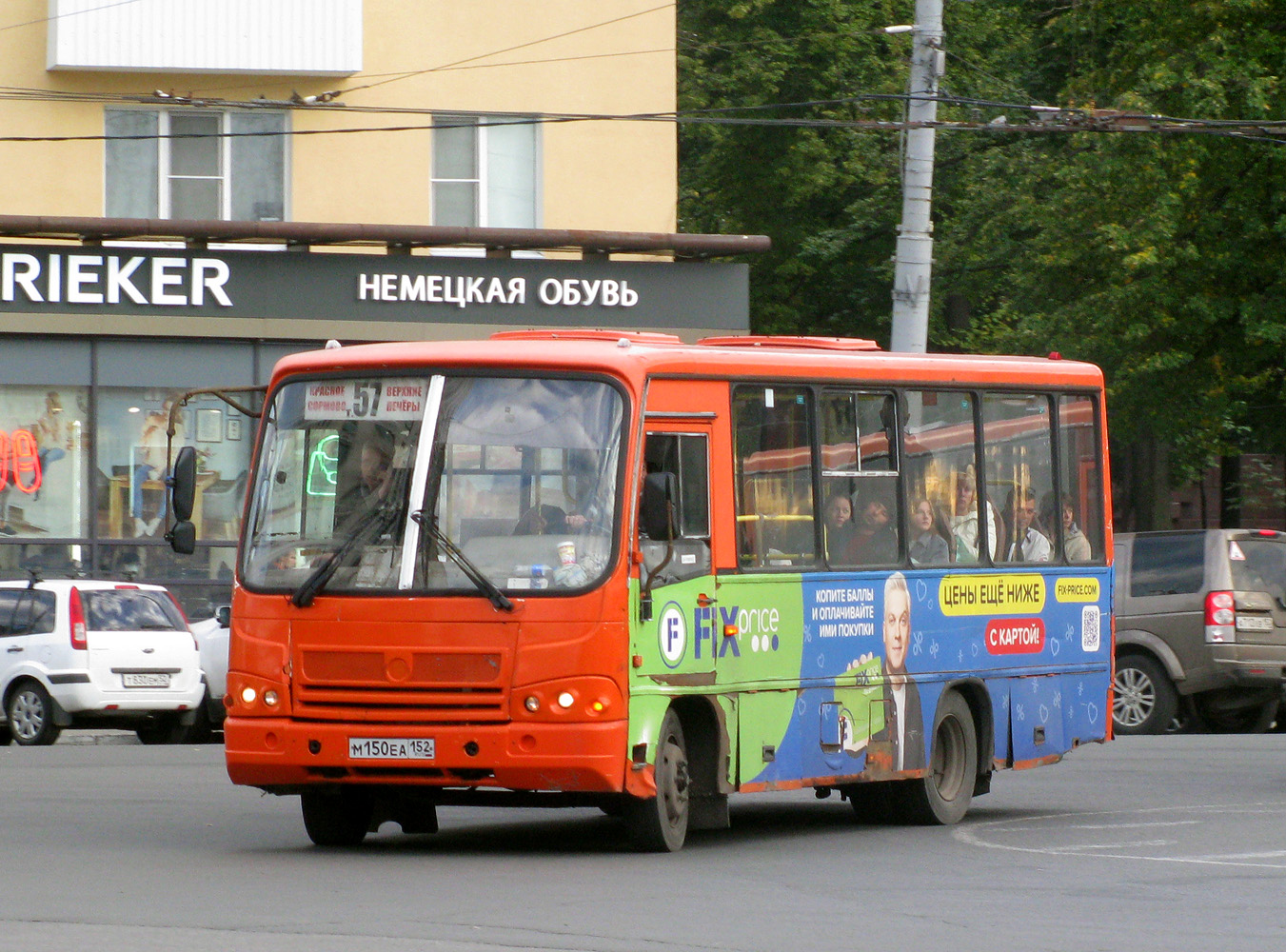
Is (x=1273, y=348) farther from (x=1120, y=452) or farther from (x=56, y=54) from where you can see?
(x=56, y=54)

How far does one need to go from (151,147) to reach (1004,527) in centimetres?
1706

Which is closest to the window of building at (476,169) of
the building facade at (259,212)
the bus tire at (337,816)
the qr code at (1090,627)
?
the building facade at (259,212)

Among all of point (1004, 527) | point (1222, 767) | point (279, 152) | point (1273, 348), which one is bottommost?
point (1222, 767)

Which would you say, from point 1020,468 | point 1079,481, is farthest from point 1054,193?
point 1020,468

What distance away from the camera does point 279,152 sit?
1156 inches

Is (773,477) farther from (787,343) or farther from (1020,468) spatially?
(1020,468)

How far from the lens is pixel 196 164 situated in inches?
1148

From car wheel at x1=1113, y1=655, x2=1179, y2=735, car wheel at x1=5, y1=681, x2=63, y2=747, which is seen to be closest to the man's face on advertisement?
car wheel at x1=1113, y1=655, x2=1179, y2=735

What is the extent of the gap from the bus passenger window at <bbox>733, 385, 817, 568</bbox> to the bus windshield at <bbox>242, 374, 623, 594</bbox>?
1123mm

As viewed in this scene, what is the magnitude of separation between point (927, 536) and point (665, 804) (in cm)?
295

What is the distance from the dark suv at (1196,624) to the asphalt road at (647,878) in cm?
538

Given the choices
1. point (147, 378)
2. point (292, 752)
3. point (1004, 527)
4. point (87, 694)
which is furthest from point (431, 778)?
point (147, 378)

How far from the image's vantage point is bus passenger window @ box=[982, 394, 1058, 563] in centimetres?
1473

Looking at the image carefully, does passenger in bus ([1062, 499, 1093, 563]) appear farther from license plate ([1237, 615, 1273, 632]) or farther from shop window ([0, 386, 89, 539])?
shop window ([0, 386, 89, 539])
